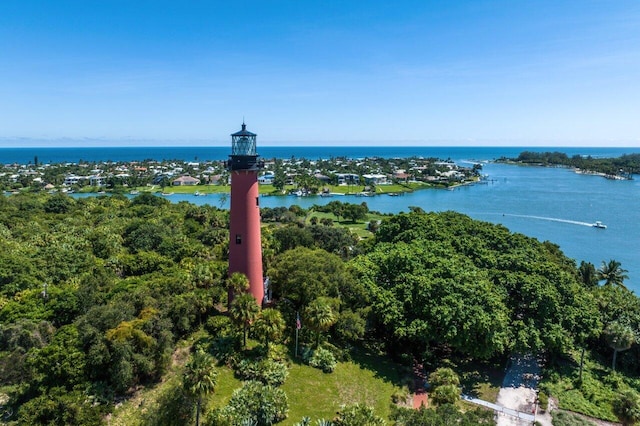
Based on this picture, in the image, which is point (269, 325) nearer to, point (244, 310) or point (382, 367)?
point (244, 310)

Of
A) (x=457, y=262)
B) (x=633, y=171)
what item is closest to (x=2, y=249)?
(x=457, y=262)

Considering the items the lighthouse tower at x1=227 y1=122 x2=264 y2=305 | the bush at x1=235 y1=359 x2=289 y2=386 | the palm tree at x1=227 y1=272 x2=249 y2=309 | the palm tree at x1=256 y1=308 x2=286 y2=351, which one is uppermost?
the lighthouse tower at x1=227 y1=122 x2=264 y2=305

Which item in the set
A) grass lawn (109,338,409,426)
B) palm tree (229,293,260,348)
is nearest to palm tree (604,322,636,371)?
grass lawn (109,338,409,426)

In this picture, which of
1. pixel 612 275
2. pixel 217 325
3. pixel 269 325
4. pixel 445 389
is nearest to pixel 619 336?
Answer: pixel 445 389

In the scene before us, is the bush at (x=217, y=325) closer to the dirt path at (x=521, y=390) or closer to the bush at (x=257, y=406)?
the bush at (x=257, y=406)

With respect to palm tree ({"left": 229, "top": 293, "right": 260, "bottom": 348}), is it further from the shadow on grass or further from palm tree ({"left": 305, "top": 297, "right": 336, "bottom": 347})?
the shadow on grass

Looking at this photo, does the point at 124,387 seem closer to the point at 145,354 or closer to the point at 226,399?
the point at 145,354
